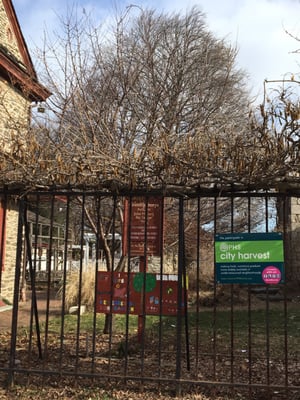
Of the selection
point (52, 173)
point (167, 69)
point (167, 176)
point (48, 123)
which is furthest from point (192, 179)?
point (167, 69)

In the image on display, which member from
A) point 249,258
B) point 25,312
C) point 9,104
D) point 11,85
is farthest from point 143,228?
point 11,85

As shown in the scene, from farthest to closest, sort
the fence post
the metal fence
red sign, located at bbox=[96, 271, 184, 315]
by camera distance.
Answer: red sign, located at bbox=[96, 271, 184, 315]
the fence post
the metal fence

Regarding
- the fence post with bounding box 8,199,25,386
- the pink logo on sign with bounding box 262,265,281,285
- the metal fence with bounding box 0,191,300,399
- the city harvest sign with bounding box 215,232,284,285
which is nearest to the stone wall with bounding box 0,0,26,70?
the metal fence with bounding box 0,191,300,399

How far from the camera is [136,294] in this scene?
17.0ft

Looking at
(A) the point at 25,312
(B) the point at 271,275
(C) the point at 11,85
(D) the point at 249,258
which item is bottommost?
(A) the point at 25,312

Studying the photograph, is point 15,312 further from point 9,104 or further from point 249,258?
point 9,104

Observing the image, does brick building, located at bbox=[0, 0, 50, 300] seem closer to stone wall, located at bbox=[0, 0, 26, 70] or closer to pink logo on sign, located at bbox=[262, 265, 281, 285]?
stone wall, located at bbox=[0, 0, 26, 70]

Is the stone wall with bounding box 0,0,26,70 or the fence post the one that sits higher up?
the stone wall with bounding box 0,0,26,70

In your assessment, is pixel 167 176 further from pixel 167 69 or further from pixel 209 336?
pixel 167 69

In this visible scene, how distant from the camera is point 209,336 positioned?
323 inches

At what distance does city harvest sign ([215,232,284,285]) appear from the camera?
4.54 meters

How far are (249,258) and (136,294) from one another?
56.9 inches

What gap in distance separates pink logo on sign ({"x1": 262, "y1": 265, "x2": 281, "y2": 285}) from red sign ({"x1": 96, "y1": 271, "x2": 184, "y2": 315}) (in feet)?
3.38

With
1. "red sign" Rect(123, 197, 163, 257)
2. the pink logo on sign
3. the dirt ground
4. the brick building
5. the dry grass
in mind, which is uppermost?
the brick building
